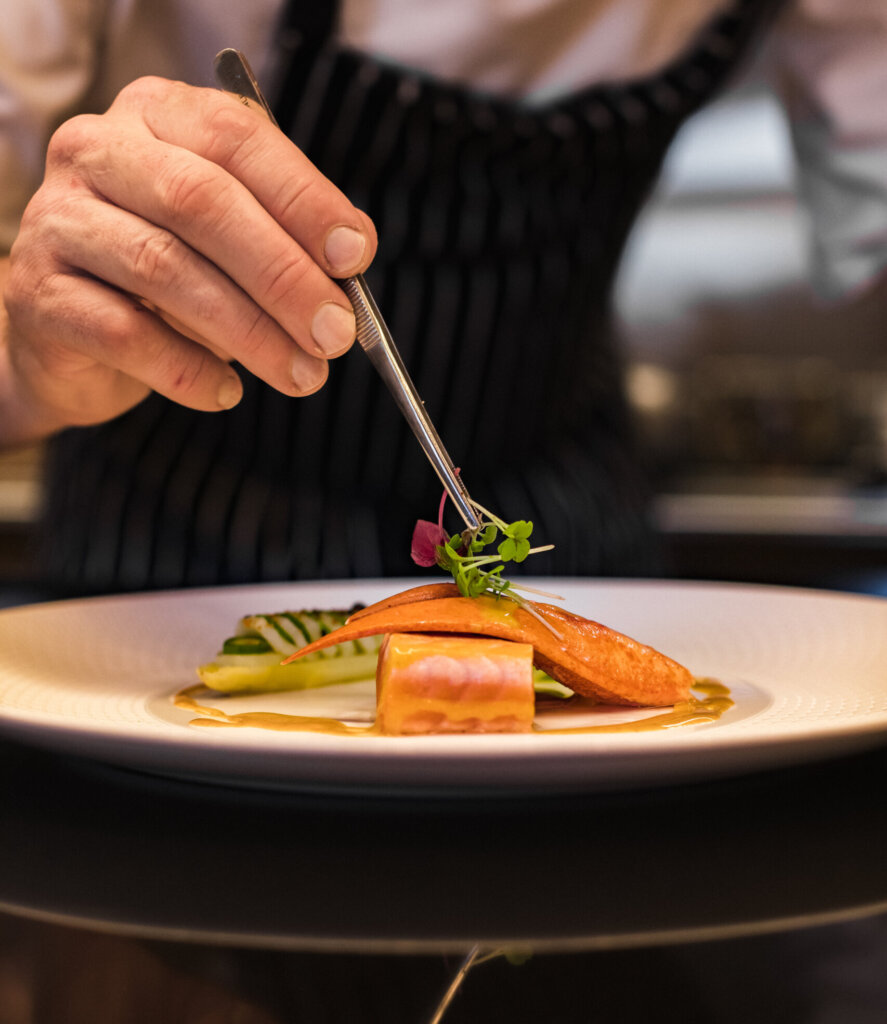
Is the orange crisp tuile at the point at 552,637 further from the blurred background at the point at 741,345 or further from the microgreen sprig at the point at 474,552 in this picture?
the blurred background at the point at 741,345

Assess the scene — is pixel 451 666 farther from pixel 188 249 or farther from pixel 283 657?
pixel 188 249

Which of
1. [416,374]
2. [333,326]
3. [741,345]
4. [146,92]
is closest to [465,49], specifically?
[416,374]

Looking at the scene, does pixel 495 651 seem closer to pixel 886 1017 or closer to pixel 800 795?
pixel 800 795

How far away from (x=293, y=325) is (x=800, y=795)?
1.45 ft

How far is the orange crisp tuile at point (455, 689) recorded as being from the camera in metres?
0.64

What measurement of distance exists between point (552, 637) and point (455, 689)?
0.38 feet

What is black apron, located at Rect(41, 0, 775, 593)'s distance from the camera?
1.32 metres

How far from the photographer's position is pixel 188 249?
28.2 inches

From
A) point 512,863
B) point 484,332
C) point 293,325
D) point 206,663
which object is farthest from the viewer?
point 484,332

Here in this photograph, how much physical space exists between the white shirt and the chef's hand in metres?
0.31

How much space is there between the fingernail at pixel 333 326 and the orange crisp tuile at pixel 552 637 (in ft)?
0.64

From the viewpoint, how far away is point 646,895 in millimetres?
428

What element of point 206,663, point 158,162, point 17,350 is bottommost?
point 206,663

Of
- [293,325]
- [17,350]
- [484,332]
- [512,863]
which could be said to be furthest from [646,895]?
[484,332]
